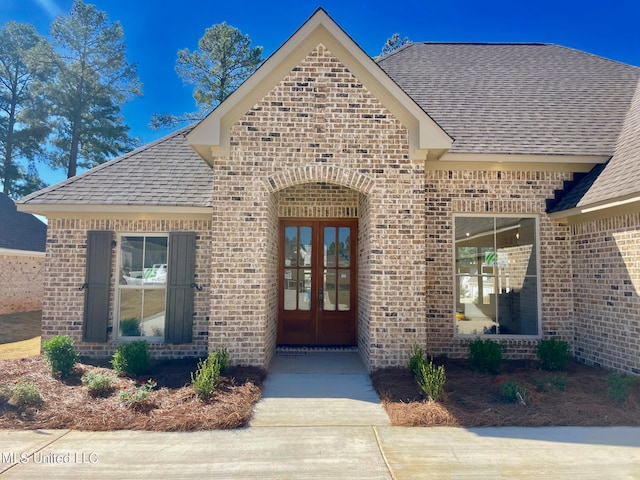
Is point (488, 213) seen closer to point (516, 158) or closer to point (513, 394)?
point (516, 158)

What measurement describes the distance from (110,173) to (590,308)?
9.75m

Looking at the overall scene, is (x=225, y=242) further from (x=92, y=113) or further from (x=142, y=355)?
(x=92, y=113)

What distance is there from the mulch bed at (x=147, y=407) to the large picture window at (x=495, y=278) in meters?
4.17

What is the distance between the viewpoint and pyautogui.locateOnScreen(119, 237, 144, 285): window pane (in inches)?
301

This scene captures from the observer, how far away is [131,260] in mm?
7684

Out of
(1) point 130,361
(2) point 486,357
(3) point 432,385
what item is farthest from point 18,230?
(2) point 486,357

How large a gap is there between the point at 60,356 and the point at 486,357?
6841 millimetres

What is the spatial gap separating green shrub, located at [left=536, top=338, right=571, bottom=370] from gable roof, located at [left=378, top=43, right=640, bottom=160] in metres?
3.52

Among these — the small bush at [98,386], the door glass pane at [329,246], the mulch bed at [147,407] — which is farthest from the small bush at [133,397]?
the door glass pane at [329,246]

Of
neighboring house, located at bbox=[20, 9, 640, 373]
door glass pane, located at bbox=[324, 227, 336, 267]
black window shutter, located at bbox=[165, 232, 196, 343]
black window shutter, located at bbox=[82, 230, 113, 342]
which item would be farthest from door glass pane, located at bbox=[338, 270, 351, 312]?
black window shutter, located at bbox=[82, 230, 113, 342]

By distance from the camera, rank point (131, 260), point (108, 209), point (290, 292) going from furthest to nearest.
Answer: point (290, 292)
point (131, 260)
point (108, 209)

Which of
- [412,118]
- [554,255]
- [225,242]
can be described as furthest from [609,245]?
[225,242]

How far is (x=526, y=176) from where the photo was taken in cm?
765

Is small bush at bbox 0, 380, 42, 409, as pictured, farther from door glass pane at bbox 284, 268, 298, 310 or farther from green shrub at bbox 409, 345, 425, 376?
green shrub at bbox 409, 345, 425, 376
